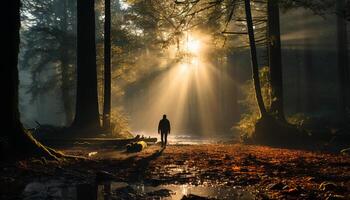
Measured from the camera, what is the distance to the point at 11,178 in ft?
27.3

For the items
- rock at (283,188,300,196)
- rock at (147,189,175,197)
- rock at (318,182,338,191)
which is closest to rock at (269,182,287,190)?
rock at (283,188,300,196)

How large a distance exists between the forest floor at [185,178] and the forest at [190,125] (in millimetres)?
31

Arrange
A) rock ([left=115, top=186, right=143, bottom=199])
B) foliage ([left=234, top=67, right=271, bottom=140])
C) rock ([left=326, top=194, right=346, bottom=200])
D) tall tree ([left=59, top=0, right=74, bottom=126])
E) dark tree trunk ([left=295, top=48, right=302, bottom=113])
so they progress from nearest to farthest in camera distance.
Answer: rock ([left=326, top=194, right=346, bottom=200]), rock ([left=115, top=186, right=143, bottom=199]), foliage ([left=234, top=67, right=271, bottom=140]), tall tree ([left=59, top=0, right=74, bottom=126]), dark tree trunk ([left=295, top=48, right=302, bottom=113])

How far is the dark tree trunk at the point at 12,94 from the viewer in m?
10.7

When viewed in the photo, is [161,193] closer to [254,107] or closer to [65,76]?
[254,107]

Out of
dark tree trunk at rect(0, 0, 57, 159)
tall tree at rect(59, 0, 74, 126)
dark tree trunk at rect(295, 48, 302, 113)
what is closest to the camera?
dark tree trunk at rect(0, 0, 57, 159)

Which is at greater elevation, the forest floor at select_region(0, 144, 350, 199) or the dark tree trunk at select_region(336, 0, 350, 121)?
the dark tree trunk at select_region(336, 0, 350, 121)

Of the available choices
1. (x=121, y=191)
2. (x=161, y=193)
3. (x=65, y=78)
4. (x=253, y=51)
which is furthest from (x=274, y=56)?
(x=65, y=78)

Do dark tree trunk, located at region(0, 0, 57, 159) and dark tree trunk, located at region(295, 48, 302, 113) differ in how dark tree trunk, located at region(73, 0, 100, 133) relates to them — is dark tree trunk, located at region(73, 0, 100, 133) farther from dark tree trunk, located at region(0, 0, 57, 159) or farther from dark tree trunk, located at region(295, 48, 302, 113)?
dark tree trunk, located at region(295, 48, 302, 113)

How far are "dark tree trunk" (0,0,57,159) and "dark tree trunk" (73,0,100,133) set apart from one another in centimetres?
1052

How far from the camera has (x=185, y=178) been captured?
902 cm

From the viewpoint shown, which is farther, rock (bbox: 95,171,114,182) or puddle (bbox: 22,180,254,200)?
rock (bbox: 95,171,114,182)

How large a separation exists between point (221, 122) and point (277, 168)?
46001 millimetres

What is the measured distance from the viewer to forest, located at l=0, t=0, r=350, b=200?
821 centimetres
